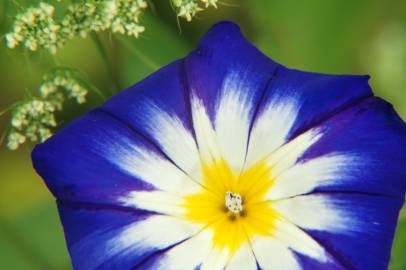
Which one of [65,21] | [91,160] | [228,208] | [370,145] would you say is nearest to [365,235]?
[370,145]

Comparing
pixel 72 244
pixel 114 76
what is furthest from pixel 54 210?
pixel 72 244

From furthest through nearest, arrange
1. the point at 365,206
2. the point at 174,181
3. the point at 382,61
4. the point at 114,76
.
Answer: the point at 382,61
the point at 114,76
the point at 174,181
the point at 365,206

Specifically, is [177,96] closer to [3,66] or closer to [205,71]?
[205,71]

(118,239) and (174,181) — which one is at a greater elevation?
(174,181)

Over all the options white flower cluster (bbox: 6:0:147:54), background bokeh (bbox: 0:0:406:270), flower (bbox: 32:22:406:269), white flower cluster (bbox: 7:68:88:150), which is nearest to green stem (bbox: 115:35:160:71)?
background bokeh (bbox: 0:0:406:270)

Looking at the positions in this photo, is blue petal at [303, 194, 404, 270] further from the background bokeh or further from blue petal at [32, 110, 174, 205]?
the background bokeh

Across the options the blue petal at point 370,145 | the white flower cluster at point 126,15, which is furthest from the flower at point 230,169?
the white flower cluster at point 126,15

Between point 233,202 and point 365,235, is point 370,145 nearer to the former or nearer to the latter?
point 365,235
